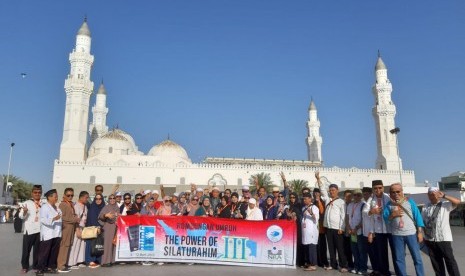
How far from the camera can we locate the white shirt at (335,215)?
25.1 ft

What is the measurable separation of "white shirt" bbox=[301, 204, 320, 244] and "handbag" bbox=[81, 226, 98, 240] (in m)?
4.64

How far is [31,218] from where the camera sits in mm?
7121

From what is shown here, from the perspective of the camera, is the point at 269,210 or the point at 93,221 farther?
the point at 269,210

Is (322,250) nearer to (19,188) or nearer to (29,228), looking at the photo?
(29,228)

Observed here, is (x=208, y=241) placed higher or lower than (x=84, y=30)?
lower

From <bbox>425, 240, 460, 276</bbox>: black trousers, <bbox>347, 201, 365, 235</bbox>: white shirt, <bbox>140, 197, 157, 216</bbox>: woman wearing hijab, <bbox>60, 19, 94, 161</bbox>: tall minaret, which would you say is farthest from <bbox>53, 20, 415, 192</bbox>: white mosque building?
<bbox>425, 240, 460, 276</bbox>: black trousers

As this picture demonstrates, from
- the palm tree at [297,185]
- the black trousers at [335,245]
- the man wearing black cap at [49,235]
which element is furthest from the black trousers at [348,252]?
the palm tree at [297,185]

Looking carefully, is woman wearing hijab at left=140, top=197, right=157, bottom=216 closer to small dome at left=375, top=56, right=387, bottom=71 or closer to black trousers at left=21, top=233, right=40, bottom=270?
black trousers at left=21, top=233, right=40, bottom=270

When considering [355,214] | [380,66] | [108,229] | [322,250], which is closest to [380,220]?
[355,214]

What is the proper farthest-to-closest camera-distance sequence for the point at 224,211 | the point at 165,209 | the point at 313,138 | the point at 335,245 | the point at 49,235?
the point at 313,138 < the point at 165,209 < the point at 224,211 < the point at 335,245 < the point at 49,235

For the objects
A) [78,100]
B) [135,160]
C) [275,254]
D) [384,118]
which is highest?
[384,118]

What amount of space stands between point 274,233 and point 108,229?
381 centimetres

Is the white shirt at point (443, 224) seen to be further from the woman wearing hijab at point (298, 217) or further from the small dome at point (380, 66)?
the small dome at point (380, 66)

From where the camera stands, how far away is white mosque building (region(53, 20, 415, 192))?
4328 centimetres
